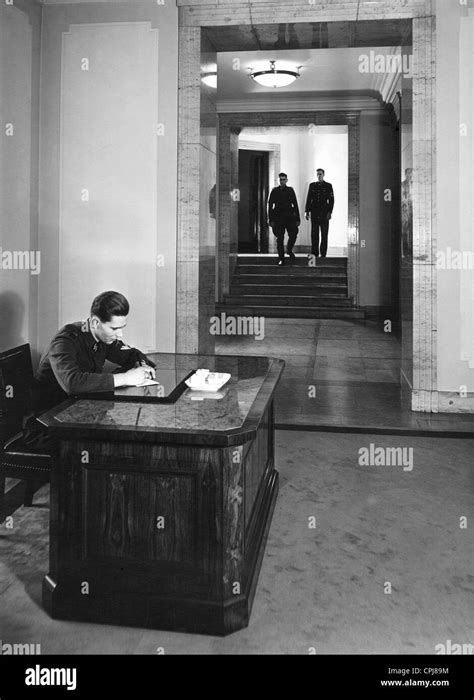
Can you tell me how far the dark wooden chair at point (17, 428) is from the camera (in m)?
3.41

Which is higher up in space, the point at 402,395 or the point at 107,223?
the point at 107,223

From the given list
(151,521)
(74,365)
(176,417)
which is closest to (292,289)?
(74,365)

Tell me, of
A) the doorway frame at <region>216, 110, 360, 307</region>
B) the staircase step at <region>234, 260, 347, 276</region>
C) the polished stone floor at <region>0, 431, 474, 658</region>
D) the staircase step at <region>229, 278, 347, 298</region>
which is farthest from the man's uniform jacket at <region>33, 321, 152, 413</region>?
the staircase step at <region>234, 260, 347, 276</region>

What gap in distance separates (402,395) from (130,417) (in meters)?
4.52

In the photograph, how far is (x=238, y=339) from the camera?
10695 mm

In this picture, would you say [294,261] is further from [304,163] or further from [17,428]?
[17,428]

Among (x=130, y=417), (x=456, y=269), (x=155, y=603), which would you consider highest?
(x=456, y=269)

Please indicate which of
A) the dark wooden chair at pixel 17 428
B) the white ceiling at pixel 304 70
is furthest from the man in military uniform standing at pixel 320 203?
the dark wooden chair at pixel 17 428

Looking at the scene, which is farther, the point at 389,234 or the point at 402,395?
the point at 389,234

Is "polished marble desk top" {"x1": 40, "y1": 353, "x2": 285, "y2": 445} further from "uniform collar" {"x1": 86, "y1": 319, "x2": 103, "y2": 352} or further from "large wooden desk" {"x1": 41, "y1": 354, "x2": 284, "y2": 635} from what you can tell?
"uniform collar" {"x1": 86, "y1": 319, "x2": 103, "y2": 352}

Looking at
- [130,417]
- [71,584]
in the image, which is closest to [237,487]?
[130,417]
